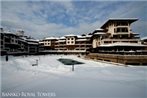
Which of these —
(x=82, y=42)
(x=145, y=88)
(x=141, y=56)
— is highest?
(x=82, y=42)

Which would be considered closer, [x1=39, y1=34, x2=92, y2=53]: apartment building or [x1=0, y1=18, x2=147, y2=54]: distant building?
[x1=0, y1=18, x2=147, y2=54]: distant building

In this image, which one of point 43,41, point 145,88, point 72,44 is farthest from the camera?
point 43,41

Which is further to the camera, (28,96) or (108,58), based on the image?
(108,58)

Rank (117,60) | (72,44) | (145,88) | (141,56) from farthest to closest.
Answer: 1. (72,44)
2. (117,60)
3. (141,56)
4. (145,88)

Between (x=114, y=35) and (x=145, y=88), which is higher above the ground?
(x=114, y=35)

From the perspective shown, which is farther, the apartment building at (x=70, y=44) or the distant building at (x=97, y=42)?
the apartment building at (x=70, y=44)

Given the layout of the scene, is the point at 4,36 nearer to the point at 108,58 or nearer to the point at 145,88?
the point at 108,58

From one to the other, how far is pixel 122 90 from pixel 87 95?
2.69 meters

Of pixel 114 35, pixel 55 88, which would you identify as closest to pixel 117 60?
pixel 55 88

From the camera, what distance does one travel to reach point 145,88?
9953 mm

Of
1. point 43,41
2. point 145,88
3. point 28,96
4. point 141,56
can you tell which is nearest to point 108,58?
point 141,56

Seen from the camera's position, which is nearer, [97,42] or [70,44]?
[97,42]

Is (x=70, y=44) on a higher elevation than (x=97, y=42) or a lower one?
higher

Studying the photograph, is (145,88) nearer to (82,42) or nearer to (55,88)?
(55,88)
